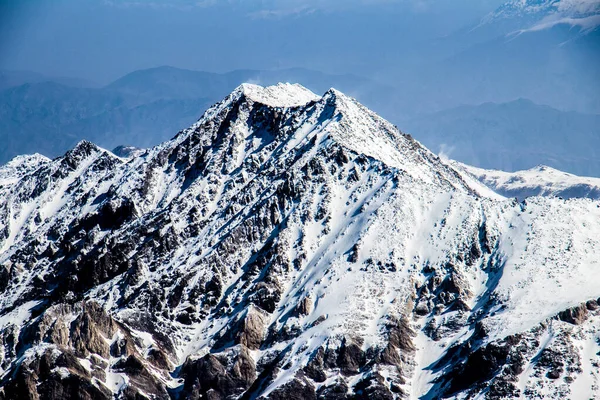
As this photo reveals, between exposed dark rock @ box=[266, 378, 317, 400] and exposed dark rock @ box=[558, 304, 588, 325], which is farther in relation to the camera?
exposed dark rock @ box=[558, 304, 588, 325]

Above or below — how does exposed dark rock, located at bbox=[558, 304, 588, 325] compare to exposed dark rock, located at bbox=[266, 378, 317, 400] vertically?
above

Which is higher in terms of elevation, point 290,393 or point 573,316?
point 573,316

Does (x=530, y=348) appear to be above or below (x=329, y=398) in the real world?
above

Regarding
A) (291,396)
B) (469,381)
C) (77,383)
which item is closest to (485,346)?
(469,381)

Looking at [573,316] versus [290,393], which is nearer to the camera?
[290,393]

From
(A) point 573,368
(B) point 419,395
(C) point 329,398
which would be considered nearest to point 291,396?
(C) point 329,398

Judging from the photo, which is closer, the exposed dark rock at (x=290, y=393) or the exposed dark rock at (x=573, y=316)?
the exposed dark rock at (x=290, y=393)

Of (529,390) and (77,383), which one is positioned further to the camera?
(77,383)

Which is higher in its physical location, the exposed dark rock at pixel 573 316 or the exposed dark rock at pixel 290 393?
the exposed dark rock at pixel 573 316

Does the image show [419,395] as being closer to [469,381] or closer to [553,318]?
[469,381]

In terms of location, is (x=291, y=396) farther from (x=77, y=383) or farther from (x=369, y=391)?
(x=77, y=383)

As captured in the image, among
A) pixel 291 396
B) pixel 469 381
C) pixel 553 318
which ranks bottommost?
pixel 291 396
